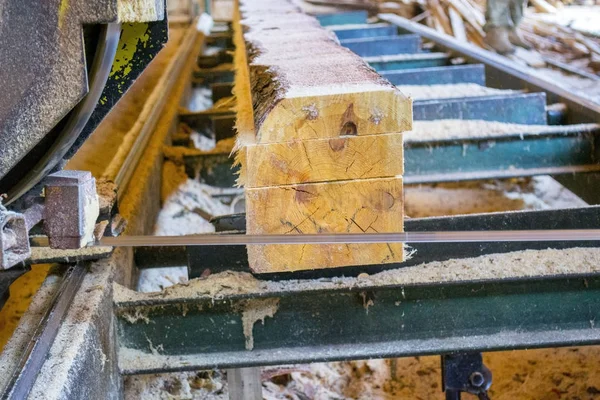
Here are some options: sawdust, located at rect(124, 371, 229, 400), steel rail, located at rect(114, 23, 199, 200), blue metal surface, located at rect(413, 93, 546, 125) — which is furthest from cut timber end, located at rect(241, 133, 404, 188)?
blue metal surface, located at rect(413, 93, 546, 125)

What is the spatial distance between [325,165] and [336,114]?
0.16 metres

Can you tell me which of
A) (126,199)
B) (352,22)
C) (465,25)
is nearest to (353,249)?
(126,199)

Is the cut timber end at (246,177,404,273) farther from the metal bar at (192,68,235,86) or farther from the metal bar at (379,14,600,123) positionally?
the metal bar at (192,68,235,86)

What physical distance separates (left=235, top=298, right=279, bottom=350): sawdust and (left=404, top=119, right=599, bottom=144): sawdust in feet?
4.68

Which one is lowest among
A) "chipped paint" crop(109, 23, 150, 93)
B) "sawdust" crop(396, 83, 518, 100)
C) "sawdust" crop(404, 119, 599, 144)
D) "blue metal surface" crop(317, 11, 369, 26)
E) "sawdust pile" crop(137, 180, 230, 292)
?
"sawdust pile" crop(137, 180, 230, 292)

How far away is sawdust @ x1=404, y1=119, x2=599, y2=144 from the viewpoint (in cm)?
339

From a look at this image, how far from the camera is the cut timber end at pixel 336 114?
1.95m

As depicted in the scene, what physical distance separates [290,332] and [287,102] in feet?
2.61

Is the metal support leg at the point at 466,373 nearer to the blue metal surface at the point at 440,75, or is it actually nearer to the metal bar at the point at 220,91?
the blue metal surface at the point at 440,75

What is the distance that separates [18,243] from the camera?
155 cm

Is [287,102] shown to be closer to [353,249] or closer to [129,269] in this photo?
[353,249]

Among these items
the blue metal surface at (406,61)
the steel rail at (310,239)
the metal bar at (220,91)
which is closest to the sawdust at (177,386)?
the steel rail at (310,239)

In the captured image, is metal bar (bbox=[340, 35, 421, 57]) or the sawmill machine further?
metal bar (bbox=[340, 35, 421, 57])

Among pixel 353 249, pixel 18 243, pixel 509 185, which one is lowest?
pixel 509 185
